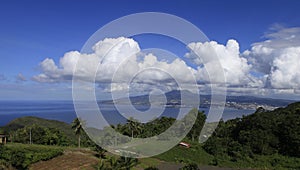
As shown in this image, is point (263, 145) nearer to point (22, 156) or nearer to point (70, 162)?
point (70, 162)

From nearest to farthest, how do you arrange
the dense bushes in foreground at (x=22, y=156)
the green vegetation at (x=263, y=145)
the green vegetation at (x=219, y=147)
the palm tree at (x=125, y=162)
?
the palm tree at (x=125, y=162) → the dense bushes in foreground at (x=22, y=156) → the green vegetation at (x=219, y=147) → the green vegetation at (x=263, y=145)

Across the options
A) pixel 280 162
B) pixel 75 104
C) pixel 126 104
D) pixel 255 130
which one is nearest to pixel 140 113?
pixel 126 104

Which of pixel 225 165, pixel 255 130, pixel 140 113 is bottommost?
pixel 225 165

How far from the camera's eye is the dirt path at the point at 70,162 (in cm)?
2208

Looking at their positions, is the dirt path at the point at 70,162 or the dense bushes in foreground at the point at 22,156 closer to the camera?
the dirt path at the point at 70,162

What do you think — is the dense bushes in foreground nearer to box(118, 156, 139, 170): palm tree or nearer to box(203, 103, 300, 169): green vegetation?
box(118, 156, 139, 170): palm tree

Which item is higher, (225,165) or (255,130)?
(255,130)

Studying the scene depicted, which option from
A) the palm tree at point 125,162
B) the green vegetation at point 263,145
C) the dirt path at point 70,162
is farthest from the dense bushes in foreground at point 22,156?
the green vegetation at point 263,145

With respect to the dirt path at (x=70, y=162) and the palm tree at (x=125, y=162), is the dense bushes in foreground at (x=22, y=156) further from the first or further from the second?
the palm tree at (x=125, y=162)

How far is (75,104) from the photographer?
6.18m

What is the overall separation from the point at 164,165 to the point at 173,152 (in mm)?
3629

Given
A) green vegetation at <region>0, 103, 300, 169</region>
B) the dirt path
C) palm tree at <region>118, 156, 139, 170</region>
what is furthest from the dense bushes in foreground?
palm tree at <region>118, 156, 139, 170</region>

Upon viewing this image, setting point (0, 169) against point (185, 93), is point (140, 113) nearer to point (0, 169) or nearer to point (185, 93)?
point (185, 93)

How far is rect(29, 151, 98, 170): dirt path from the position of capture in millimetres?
22078
